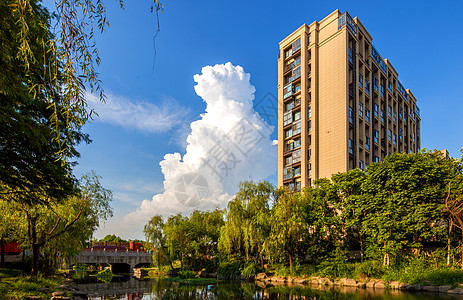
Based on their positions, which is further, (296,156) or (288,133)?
(288,133)

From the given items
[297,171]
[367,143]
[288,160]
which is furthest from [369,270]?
[367,143]

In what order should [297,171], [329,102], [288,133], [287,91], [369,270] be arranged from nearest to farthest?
[369,270] < [329,102] < [297,171] < [288,133] < [287,91]

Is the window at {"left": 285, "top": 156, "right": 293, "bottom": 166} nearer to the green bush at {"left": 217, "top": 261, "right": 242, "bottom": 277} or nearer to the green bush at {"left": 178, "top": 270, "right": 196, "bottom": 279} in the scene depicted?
the green bush at {"left": 217, "top": 261, "right": 242, "bottom": 277}

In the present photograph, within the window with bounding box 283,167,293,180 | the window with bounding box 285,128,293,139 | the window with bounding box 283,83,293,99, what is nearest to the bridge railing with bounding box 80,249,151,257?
the window with bounding box 283,167,293,180

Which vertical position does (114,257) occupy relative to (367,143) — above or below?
below

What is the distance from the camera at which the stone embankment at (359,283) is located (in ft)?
62.5

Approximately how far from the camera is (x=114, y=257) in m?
39.1

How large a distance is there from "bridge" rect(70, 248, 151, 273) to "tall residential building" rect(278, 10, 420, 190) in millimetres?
22777

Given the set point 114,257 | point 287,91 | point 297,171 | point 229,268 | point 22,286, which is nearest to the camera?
point 22,286

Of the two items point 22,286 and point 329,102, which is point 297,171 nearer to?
point 329,102

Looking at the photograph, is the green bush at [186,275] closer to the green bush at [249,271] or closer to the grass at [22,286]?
the green bush at [249,271]

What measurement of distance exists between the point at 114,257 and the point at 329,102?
33660 millimetres

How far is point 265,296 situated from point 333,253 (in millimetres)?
10361

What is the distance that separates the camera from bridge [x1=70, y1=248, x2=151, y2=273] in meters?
35.3
